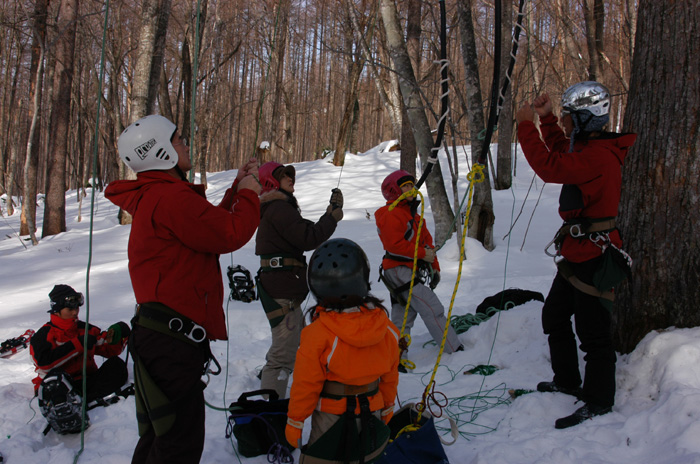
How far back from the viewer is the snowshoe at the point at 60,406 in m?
3.44

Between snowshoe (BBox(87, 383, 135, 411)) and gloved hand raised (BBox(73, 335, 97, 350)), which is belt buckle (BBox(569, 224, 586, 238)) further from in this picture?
gloved hand raised (BBox(73, 335, 97, 350))

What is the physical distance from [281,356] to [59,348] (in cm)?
190

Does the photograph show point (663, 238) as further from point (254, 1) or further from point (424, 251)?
point (254, 1)

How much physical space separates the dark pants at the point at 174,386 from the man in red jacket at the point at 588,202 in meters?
2.18

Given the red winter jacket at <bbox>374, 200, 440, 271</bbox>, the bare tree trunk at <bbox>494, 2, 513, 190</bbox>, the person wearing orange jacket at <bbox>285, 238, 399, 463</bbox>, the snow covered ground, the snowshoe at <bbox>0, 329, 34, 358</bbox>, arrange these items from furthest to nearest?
the bare tree trunk at <bbox>494, 2, 513, 190</bbox>, the snowshoe at <bbox>0, 329, 34, 358</bbox>, the red winter jacket at <bbox>374, 200, 440, 271</bbox>, the snow covered ground, the person wearing orange jacket at <bbox>285, 238, 399, 463</bbox>

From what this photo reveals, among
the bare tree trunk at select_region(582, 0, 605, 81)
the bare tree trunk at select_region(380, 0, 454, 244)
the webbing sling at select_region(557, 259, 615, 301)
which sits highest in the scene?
the bare tree trunk at select_region(582, 0, 605, 81)

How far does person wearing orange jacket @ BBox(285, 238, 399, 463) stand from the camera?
218cm

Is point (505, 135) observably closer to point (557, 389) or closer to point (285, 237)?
point (557, 389)

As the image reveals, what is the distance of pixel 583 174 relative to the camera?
272 cm

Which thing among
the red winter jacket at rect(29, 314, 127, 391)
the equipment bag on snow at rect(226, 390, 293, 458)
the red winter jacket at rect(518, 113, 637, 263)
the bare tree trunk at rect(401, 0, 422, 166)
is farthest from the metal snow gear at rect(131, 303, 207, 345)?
the bare tree trunk at rect(401, 0, 422, 166)

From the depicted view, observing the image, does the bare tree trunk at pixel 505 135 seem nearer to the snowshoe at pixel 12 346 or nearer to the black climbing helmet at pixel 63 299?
the black climbing helmet at pixel 63 299

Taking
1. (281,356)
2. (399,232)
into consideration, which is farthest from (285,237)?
(399,232)

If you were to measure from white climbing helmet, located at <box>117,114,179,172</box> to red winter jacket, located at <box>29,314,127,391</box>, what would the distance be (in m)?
2.38

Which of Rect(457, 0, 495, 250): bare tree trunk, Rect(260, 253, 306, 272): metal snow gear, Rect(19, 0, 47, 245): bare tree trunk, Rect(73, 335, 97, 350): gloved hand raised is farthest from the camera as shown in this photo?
Rect(19, 0, 47, 245): bare tree trunk
